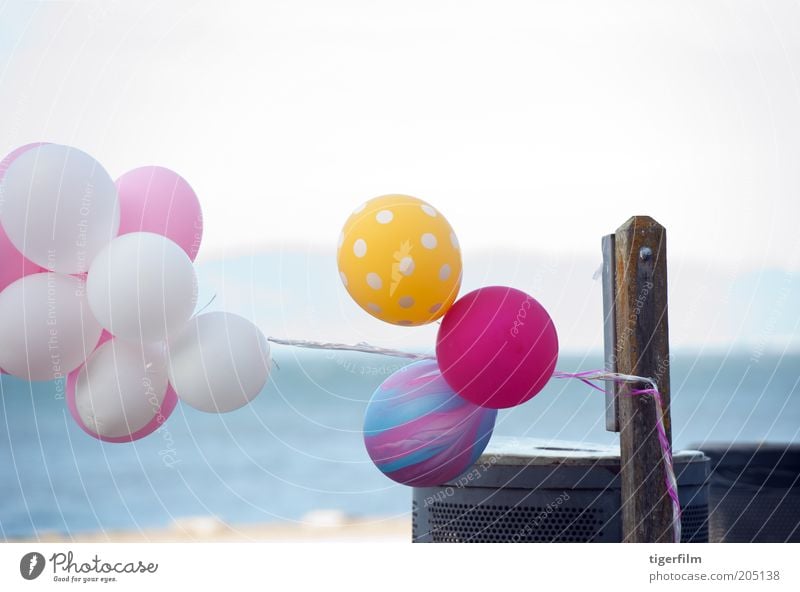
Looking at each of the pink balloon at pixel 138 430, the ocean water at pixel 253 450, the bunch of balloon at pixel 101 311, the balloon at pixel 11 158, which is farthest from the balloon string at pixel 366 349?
the ocean water at pixel 253 450

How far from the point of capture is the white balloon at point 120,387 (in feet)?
10.2

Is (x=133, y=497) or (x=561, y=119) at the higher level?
(x=561, y=119)

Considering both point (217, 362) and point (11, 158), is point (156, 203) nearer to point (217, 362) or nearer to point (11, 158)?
point (11, 158)

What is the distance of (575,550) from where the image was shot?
140 inches

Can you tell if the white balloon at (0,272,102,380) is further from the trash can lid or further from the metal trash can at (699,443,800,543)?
the metal trash can at (699,443,800,543)

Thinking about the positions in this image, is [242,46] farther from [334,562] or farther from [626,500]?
[626,500]

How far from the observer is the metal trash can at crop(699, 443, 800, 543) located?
15.5 feet

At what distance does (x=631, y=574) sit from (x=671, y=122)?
1.82 meters

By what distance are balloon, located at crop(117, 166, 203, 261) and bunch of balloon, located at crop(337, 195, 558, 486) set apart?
24.2 inches

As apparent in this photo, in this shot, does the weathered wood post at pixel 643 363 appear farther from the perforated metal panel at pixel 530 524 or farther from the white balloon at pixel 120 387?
the white balloon at pixel 120 387

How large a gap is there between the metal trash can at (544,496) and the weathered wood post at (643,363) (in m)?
0.13

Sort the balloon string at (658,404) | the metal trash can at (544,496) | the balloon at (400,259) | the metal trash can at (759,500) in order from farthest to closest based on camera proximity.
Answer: the metal trash can at (759,500)
the metal trash can at (544,496)
the balloon string at (658,404)
the balloon at (400,259)

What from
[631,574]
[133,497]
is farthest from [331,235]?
[133,497]

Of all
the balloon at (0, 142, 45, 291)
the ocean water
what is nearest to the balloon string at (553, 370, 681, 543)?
the balloon at (0, 142, 45, 291)
